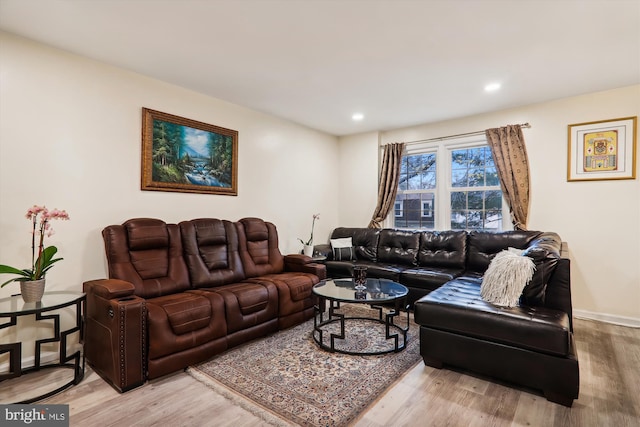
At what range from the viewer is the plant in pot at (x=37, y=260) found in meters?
2.16

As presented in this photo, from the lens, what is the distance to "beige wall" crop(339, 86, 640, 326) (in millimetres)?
3436

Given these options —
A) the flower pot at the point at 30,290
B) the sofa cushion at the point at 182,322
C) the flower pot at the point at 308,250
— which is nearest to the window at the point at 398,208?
the flower pot at the point at 308,250

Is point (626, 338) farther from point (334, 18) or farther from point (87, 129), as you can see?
point (87, 129)

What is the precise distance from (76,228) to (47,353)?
1.01 m

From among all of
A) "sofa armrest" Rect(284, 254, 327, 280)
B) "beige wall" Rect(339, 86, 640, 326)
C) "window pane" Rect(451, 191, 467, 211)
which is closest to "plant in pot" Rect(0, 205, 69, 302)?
"sofa armrest" Rect(284, 254, 327, 280)

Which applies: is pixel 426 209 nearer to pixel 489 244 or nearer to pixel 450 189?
pixel 450 189

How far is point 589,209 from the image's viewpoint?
3648 millimetres

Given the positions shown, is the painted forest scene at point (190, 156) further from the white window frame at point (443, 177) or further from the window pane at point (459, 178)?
the window pane at point (459, 178)

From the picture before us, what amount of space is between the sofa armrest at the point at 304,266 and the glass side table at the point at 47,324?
207 centimetres

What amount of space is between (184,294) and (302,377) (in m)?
1.25

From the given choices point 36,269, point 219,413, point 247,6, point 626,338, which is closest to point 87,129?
point 36,269

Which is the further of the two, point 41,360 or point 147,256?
point 147,256

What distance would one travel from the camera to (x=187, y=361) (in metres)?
2.43

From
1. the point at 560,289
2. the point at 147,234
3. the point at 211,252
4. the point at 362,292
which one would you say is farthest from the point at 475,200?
the point at 147,234
